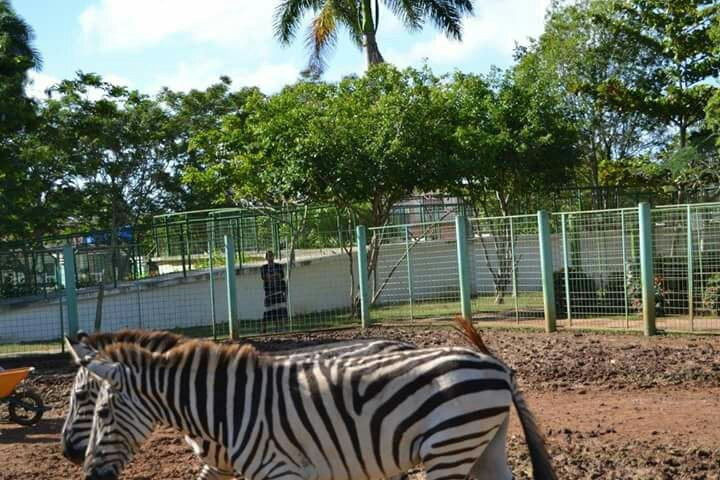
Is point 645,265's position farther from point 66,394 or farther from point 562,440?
point 66,394

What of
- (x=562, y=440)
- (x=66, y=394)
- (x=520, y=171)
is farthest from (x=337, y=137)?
(x=562, y=440)

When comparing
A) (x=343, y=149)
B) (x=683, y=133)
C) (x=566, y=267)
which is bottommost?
(x=566, y=267)

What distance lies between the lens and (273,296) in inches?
711

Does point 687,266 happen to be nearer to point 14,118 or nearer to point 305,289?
point 305,289

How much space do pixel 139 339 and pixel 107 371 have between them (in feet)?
1.25

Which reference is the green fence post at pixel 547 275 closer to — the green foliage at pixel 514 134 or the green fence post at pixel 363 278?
the green fence post at pixel 363 278

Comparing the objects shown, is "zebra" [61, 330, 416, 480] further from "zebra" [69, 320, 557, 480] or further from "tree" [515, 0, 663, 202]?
"tree" [515, 0, 663, 202]

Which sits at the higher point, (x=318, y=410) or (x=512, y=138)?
(x=512, y=138)

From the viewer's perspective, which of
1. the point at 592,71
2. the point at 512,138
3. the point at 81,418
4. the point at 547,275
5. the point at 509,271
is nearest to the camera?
the point at 81,418

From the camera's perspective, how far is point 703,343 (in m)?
12.8

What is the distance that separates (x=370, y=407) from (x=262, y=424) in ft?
1.98

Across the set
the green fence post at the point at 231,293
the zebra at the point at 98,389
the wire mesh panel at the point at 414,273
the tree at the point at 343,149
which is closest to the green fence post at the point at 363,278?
the wire mesh panel at the point at 414,273

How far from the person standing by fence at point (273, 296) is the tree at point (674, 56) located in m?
10.9

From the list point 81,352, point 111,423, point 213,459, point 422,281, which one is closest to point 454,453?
point 213,459
